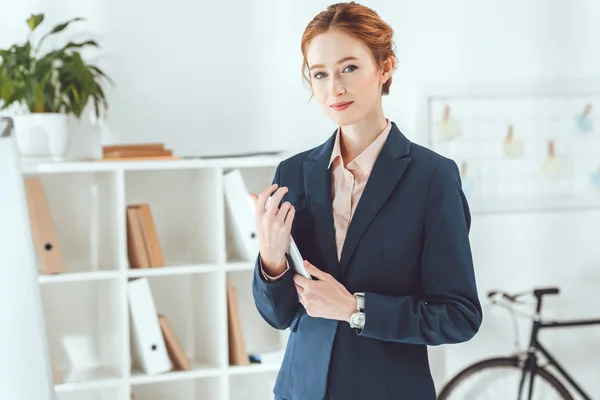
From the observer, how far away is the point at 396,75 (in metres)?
3.27

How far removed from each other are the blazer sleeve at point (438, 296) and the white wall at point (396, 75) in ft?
5.85

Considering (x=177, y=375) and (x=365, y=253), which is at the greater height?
(x=365, y=253)

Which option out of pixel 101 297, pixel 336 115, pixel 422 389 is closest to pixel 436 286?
pixel 422 389

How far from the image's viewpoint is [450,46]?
3.34 m

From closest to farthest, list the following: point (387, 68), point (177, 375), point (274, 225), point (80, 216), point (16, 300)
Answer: point (274, 225) → point (387, 68) → point (16, 300) → point (177, 375) → point (80, 216)

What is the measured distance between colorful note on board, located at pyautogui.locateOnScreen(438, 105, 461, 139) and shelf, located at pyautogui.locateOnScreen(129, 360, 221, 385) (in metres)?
1.25

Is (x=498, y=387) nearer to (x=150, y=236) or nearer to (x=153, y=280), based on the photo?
(x=153, y=280)

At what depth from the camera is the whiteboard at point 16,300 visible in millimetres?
1728

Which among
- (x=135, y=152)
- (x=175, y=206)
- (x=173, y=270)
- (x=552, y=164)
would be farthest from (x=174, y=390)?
(x=552, y=164)

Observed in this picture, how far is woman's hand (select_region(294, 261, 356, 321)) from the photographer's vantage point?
1355mm

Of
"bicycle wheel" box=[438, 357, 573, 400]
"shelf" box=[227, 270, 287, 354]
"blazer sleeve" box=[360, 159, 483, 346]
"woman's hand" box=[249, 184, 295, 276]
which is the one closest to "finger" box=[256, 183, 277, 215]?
"woman's hand" box=[249, 184, 295, 276]

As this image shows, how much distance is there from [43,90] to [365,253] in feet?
5.55

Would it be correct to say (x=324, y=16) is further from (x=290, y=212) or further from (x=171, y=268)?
(x=171, y=268)

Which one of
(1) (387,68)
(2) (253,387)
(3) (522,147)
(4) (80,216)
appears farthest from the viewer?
(3) (522,147)
